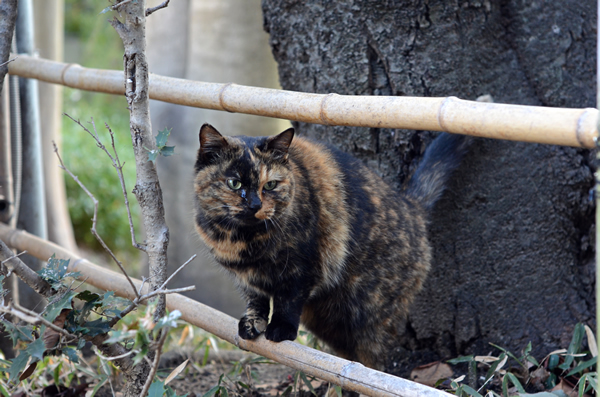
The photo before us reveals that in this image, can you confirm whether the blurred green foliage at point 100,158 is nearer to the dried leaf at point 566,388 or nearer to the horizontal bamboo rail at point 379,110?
the horizontal bamboo rail at point 379,110

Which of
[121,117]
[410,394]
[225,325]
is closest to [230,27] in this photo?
[225,325]

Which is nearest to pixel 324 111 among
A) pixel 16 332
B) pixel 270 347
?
pixel 270 347

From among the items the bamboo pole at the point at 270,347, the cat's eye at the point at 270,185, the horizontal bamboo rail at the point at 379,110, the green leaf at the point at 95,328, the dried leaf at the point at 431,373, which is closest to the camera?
the horizontal bamboo rail at the point at 379,110

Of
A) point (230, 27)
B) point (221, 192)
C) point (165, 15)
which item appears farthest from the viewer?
point (165, 15)

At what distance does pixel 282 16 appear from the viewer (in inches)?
96.0

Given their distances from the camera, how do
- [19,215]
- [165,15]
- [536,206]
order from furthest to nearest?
[165,15] → [19,215] → [536,206]

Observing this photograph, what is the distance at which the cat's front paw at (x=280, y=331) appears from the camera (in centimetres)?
189

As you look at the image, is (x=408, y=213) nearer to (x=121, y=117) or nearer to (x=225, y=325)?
(x=225, y=325)

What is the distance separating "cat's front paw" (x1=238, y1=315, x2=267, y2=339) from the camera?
6.41ft

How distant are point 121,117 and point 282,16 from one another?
747 cm

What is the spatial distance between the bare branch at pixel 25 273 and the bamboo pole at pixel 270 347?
0.34 meters

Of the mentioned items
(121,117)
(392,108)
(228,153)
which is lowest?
(121,117)

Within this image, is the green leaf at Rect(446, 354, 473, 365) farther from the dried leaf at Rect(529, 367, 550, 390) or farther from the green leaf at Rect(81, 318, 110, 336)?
the green leaf at Rect(81, 318, 110, 336)

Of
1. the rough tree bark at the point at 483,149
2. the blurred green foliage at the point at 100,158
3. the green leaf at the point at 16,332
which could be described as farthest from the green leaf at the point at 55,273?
the blurred green foliage at the point at 100,158
